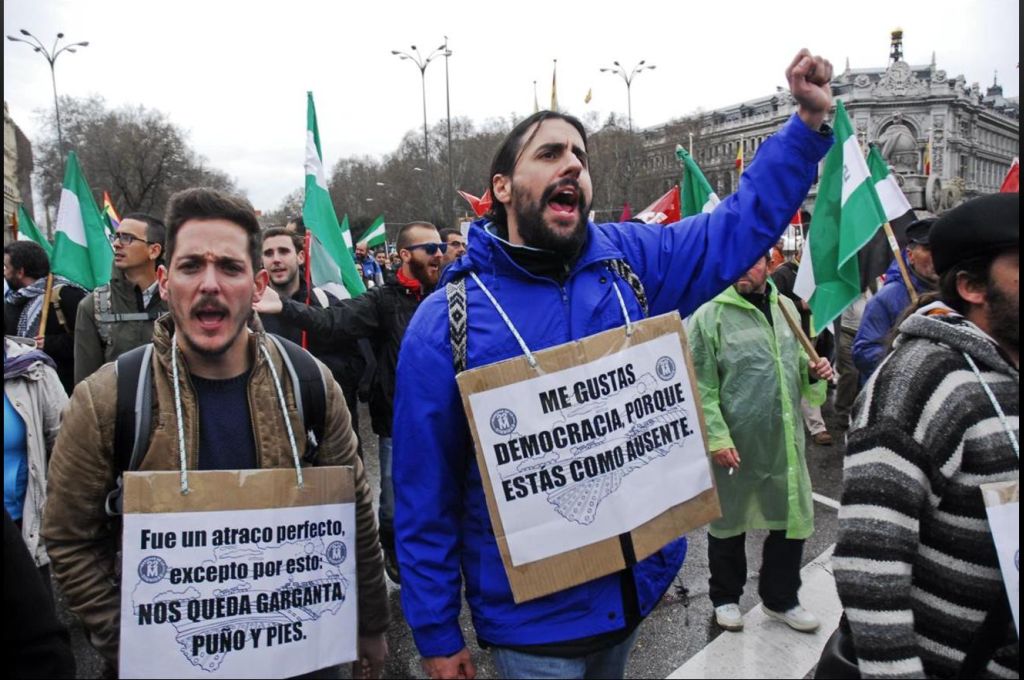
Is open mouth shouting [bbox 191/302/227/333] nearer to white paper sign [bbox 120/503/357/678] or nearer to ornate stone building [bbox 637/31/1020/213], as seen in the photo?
white paper sign [bbox 120/503/357/678]

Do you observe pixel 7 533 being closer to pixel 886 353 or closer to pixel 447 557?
pixel 447 557

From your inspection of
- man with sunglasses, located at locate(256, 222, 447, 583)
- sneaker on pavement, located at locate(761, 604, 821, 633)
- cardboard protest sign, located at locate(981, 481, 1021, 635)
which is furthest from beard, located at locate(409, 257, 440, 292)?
cardboard protest sign, located at locate(981, 481, 1021, 635)

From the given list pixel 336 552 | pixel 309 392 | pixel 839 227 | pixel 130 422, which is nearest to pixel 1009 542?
pixel 336 552

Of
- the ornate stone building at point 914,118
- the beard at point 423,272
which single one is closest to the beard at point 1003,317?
the beard at point 423,272

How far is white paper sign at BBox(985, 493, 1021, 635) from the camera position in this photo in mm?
1458

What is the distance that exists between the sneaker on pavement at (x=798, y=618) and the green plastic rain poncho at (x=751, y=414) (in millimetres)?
400

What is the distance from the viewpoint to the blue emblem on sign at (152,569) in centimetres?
161

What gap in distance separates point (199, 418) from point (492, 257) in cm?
87

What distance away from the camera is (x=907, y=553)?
5.05ft

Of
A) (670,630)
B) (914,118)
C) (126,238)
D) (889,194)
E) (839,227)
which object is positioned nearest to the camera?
(670,630)

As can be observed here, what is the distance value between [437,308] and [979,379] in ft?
4.16

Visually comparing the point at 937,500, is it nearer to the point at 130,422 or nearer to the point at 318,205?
the point at 130,422

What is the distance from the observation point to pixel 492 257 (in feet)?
6.30

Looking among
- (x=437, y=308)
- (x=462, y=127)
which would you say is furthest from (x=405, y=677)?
(x=462, y=127)
